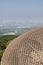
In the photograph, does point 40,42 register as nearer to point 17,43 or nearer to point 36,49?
point 36,49

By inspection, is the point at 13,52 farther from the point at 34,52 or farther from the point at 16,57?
the point at 34,52

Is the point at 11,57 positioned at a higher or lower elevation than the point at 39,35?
lower

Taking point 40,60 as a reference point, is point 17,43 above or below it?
above

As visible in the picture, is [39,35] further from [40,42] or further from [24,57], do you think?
[24,57]

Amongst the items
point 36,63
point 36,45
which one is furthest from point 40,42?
point 36,63

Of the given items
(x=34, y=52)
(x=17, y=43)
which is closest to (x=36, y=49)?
(x=34, y=52)
